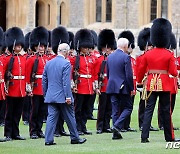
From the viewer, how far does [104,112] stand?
14.8 m

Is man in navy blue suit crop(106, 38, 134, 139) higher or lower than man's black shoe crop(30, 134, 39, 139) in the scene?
higher

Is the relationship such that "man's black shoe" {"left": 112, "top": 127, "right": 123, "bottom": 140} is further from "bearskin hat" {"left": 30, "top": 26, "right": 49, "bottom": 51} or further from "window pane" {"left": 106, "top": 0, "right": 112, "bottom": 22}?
"window pane" {"left": 106, "top": 0, "right": 112, "bottom": 22}

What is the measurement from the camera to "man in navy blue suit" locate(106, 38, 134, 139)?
1357 cm

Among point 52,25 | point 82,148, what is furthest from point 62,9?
point 82,148

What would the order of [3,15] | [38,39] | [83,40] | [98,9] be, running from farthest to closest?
[3,15], [98,9], [83,40], [38,39]

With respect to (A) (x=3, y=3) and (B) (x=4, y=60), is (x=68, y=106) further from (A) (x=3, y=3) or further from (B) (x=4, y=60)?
(A) (x=3, y=3)

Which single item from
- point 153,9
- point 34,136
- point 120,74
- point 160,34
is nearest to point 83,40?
point 120,74

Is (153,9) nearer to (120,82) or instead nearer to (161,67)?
(120,82)

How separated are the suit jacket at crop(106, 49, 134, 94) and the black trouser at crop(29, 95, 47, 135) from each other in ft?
3.61

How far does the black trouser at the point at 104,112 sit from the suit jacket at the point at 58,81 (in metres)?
2.33

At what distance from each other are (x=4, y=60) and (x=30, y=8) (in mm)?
21405

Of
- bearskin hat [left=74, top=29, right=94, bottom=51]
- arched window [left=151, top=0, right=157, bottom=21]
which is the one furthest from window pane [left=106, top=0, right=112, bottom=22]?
bearskin hat [left=74, top=29, right=94, bottom=51]

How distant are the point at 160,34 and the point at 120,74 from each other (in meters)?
1.04

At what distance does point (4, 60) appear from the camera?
13.5 metres
